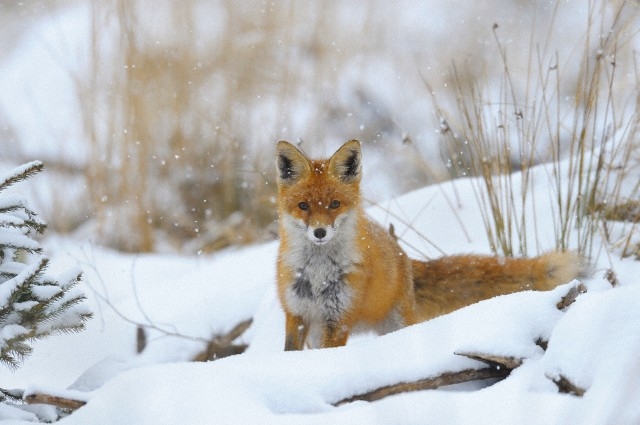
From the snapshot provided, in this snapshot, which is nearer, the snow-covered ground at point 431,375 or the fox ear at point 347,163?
the snow-covered ground at point 431,375

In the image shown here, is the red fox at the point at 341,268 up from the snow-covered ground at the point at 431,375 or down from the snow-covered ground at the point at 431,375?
up

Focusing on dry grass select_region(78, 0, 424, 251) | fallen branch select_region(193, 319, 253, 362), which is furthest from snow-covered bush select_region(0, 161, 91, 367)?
dry grass select_region(78, 0, 424, 251)

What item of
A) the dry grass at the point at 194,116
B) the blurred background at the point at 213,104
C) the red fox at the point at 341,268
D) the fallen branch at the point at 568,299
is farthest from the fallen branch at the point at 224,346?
the fallen branch at the point at 568,299

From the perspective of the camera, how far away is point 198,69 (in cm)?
701

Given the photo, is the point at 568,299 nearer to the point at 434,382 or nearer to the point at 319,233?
the point at 434,382

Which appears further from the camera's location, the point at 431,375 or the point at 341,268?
the point at 341,268

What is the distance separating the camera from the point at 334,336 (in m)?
3.55

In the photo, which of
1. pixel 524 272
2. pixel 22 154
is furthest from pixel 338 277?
pixel 22 154

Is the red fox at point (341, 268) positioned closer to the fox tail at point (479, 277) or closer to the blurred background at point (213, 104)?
the fox tail at point (479, 277)

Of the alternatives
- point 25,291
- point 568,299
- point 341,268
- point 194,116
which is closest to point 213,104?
point 194,116

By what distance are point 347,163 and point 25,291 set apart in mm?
1668

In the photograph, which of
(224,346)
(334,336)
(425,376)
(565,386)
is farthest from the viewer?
(224,346)

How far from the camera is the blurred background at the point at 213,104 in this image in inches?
254

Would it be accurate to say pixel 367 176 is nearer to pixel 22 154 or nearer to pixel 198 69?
pixel 198 69
